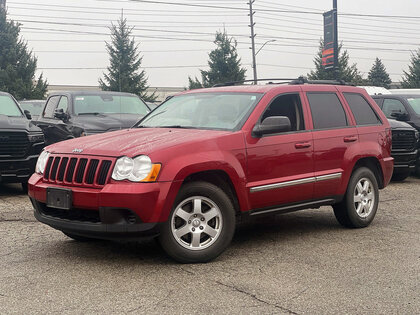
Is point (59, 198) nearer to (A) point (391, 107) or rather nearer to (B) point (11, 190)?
(B) point (11, 190)

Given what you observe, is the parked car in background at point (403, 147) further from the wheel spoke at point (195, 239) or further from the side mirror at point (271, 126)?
the wheel spoke at point (195, 239)

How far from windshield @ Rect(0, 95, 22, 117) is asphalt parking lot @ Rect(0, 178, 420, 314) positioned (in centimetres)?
413

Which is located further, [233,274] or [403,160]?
[403,160]

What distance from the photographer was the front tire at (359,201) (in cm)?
708

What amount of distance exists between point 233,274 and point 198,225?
0.59m

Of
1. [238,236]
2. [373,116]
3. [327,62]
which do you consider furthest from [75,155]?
[327,62]

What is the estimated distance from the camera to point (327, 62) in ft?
87.0

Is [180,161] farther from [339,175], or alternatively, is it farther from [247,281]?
[339,175]

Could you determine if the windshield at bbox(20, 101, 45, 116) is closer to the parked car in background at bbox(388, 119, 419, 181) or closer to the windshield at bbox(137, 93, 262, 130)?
the parked car in background at bbox(388, 119, 419, 181)

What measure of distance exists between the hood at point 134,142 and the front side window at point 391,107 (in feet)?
26.9

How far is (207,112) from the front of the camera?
639 centimetres

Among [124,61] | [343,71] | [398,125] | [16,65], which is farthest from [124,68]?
[398,125]

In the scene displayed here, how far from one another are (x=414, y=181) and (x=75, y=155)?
29.1 ft

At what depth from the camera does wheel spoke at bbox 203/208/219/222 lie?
5.47 meters
